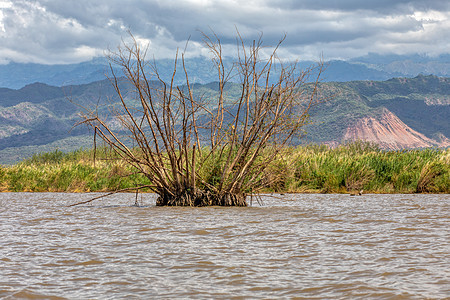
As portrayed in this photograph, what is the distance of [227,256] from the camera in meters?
7.27

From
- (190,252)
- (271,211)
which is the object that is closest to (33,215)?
(271,211)

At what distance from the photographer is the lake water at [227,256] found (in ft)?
18.1

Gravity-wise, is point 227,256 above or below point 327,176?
below

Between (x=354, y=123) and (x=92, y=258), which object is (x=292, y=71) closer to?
(x=92, y=258)

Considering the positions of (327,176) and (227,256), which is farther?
(327,176)

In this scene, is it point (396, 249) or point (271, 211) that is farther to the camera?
point (271, 211)

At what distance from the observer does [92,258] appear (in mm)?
7223

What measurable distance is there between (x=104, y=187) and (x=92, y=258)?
1684 centimetres

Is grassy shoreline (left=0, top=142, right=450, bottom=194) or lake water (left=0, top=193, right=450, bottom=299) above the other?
grassy shoreline (left=0, top=142, right=450, bottom=194)

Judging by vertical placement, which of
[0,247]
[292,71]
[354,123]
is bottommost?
[0,247]

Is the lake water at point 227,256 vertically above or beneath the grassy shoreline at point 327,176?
beneath

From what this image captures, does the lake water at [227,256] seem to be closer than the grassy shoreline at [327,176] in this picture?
Yes

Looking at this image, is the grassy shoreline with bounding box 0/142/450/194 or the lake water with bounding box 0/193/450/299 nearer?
the lake water with bounding box 0/193/450/299

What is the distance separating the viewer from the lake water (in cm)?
553
